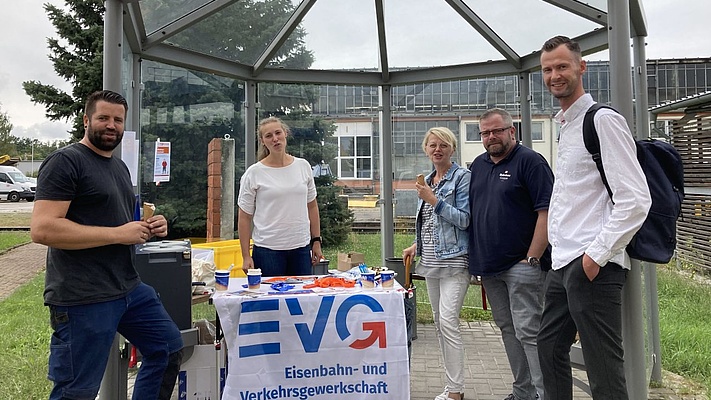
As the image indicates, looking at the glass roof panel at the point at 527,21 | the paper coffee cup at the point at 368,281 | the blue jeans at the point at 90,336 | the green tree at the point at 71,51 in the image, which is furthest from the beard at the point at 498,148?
the green tree at the point at 71,51

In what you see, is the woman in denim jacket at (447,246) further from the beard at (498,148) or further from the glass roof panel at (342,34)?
the glass roof panel at (342,34)

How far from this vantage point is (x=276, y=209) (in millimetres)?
3729

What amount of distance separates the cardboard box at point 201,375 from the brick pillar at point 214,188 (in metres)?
2.38

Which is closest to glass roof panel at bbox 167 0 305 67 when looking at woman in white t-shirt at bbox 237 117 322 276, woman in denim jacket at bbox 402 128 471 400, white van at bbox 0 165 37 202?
woman in white t-shirt at bbox 237 117 322 276

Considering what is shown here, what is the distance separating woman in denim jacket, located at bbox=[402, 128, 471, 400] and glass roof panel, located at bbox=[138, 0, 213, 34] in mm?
2527

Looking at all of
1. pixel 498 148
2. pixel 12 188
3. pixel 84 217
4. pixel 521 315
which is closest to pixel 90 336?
pixel 84 217

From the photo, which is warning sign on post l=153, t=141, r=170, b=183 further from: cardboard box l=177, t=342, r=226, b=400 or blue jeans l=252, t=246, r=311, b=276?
cardboard box l=177, t=342, r=226, b=400

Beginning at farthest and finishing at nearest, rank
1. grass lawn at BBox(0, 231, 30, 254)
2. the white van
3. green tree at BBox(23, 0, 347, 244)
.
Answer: the white van → grass lawn at BBox(0, 231, 30, 254) → green tree at BBox(23, 0, 347, 244)

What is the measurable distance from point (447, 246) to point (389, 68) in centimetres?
313

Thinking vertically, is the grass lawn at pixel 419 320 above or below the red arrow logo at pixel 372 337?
below

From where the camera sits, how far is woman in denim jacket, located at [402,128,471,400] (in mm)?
3432

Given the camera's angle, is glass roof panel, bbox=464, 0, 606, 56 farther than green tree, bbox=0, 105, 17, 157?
No

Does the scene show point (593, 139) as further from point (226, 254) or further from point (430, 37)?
point (226, 254)

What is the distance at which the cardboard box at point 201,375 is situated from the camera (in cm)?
319
